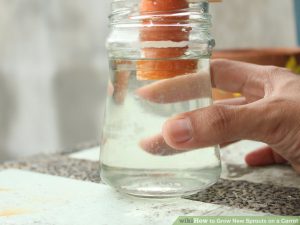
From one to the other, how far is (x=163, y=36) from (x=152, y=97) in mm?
72

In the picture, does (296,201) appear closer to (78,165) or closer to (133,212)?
(133,212)

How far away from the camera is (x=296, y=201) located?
449mm

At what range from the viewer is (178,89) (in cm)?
45

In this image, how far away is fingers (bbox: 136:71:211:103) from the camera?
45 centimetres

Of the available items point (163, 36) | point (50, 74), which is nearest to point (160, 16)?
point (163, 36)

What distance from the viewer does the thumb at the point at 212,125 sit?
0.41 m

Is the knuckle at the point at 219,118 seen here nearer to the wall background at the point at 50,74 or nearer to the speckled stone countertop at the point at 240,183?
the speckled stone countertop at the point at 240,183

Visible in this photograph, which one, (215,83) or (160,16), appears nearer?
(160,16)

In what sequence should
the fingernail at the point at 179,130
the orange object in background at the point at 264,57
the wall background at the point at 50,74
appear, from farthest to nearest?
the wall background at the point at 50,74 < the orange object in background at the point at 264,57 < the fingernail at the point at 179,130

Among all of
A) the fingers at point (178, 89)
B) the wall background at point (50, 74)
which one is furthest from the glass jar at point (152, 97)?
the wall background at point (50, 74)

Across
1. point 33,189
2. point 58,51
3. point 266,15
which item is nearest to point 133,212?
point 33,189

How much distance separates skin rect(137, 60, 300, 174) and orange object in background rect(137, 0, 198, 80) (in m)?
0.02

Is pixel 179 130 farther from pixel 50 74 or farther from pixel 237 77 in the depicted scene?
pixel 50 74

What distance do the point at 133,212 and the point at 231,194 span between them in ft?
0.38
